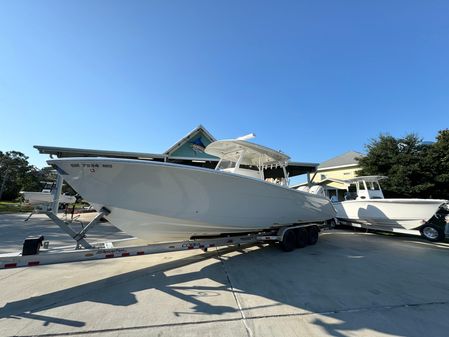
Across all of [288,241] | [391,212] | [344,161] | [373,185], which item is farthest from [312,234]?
[344,161]

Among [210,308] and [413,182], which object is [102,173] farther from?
[413,182]

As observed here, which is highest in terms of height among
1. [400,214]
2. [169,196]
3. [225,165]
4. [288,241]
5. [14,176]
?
[14,176]

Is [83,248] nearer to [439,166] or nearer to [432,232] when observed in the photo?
[432,232]

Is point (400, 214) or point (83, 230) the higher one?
point (400, 214)

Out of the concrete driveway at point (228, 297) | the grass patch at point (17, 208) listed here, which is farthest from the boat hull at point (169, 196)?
the grass patch at point (17, 208)

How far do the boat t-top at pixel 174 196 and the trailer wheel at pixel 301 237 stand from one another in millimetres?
1280

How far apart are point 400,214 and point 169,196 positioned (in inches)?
326

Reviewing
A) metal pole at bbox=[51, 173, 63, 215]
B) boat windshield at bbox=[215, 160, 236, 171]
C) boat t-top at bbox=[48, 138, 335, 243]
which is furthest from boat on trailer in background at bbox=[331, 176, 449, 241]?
metal pole at bbox=[51, 173, 63, 215]

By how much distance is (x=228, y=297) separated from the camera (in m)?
3.18

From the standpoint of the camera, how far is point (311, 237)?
22.6 feet

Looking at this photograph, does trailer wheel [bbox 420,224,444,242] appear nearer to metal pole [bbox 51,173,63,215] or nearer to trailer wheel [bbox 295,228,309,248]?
trailer wheel [bbox 295,228,309,248]

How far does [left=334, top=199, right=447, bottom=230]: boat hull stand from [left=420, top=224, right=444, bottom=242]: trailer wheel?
2.14 feet

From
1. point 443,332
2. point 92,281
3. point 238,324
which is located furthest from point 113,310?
point 443,332

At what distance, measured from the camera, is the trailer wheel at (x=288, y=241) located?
19.5 feet
